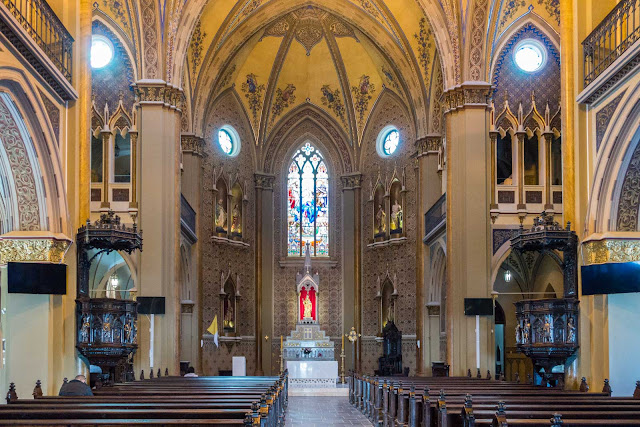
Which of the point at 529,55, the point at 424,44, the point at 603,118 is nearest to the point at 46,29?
the point at 603,118

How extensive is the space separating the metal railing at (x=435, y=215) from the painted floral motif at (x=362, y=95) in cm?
716

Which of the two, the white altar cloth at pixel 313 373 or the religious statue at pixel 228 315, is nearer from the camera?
the white altar cloth at pixel 313 373

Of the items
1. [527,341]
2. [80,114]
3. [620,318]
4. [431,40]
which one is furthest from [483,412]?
[431,40]

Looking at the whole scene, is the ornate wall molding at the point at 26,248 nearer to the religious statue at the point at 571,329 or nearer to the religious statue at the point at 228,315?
the religious statue at the point at 571,329

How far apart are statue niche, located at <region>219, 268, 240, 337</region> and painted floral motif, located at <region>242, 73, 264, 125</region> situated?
24.5 ft

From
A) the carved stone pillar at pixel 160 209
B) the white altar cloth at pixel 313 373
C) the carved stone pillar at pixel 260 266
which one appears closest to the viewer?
the carved stone pillar at pixel 160 209

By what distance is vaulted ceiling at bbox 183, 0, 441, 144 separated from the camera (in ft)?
97.4

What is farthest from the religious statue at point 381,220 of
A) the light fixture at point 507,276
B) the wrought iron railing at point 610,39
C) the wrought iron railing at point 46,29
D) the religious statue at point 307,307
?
the wrought iron railing at point 46,29

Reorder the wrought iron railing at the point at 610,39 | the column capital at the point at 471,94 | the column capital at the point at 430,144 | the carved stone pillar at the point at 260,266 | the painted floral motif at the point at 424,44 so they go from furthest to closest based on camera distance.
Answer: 1. the carved stone pillar at the point at 260,266
2. the column capital at the point at 430,144
3. the painted floral motif at the point at 424,44
4. the column capital at the point at 471,94
5. the wrought iron railing at the point at 610,39

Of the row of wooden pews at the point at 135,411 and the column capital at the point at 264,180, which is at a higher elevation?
the column capital at the point at 264,180

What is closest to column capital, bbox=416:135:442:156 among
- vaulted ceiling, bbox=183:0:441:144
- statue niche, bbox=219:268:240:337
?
vaulted ceiling, bbox=183:0:441:144

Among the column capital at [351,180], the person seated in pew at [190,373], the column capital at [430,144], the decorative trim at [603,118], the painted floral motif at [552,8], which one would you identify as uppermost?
the painted floral motif at [552,8]

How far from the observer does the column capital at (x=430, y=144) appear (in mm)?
31078

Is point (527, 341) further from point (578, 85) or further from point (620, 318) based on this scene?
point (578, 85)
